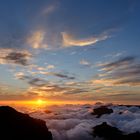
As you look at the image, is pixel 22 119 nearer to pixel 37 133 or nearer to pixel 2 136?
pixel 37 133

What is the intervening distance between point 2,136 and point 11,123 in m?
12.0

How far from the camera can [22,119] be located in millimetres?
135125

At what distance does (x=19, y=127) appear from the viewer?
128m

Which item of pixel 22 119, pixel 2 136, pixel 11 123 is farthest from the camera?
pixel 22 119

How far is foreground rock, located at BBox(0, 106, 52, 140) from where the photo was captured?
119938 mm

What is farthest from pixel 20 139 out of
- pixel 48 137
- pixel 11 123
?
pixel 48 137

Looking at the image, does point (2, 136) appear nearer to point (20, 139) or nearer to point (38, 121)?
point (20, 139)

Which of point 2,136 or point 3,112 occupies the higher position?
point 3,112

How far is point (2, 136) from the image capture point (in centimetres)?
11494

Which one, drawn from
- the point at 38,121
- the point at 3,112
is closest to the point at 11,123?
the point at 3,112

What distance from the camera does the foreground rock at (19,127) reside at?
393ft

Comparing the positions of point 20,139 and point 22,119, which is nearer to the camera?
point 20,139

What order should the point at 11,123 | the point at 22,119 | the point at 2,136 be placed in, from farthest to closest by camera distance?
the point at 22,119 < the point at 11,123 < the point at 2,136

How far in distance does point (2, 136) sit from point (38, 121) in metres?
29.8
